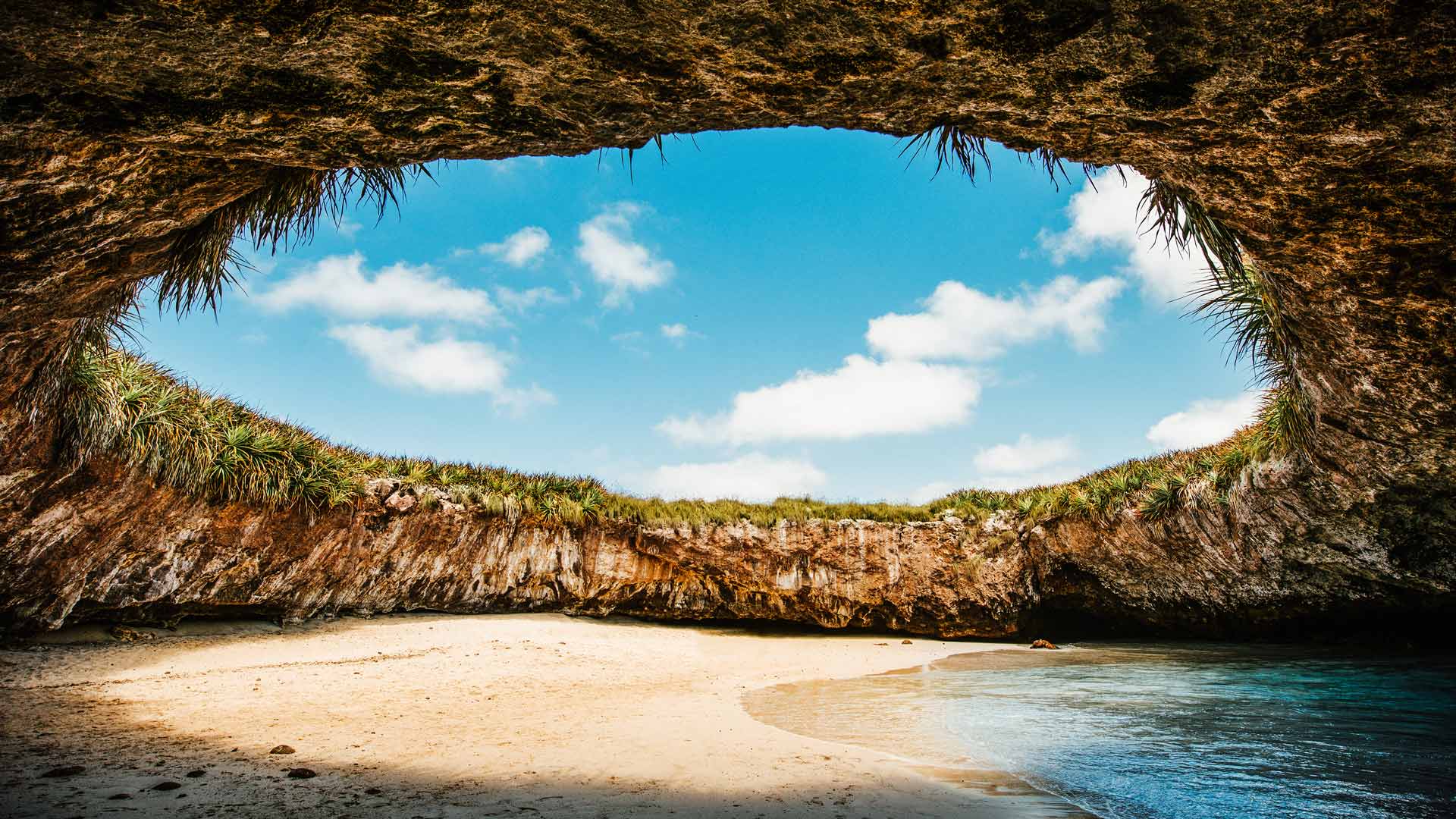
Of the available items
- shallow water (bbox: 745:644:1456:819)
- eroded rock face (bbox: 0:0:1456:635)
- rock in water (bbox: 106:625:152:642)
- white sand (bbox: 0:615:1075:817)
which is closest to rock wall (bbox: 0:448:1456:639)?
rock in water (bbox: 106:625:152:642)

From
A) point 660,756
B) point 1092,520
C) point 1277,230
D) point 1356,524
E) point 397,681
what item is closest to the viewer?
point 1277,230

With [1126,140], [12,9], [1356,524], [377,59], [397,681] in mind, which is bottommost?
[397,681]

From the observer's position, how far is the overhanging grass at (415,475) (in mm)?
6832

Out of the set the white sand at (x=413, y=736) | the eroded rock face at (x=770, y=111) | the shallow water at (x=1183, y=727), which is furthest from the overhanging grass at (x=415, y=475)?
the shallow water at (x=1183, y=727)

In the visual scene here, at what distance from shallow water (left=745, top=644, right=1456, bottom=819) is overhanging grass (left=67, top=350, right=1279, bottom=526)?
8.57 feet

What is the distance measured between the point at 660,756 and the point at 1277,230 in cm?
506

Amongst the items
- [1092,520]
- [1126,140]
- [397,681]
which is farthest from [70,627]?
[1092,520]

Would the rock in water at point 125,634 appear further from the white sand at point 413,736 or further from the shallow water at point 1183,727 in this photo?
the shallow water at point 1183,727

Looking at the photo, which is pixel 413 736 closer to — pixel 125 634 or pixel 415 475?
pixel 125 634

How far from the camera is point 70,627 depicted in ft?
23.4

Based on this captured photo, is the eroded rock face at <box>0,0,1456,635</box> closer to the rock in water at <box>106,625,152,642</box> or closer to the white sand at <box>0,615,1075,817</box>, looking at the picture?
the rock in water at <box>106,625,152,642</box>

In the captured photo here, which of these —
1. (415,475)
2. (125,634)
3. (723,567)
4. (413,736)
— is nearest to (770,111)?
(413,736)

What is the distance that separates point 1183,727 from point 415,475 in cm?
965

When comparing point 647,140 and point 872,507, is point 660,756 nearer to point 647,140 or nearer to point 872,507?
point 647,140
